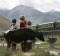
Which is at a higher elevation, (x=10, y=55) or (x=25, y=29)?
(x=25, y=29)

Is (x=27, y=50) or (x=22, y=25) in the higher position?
(x=22, y=25)

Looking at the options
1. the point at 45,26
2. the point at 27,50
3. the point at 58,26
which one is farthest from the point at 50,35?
the point at 27,50

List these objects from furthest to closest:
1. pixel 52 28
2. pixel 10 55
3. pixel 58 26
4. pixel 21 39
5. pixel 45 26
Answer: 1. pixel 45 26
2. pixel 52 28
3. pixel 58 26
4. pixel 21 39
5. pixel 10 55

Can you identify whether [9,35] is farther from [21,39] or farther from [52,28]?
[52,28]

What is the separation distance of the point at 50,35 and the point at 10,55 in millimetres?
25451

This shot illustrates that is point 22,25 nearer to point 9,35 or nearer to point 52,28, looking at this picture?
point 9,35

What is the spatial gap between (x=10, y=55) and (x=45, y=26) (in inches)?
967

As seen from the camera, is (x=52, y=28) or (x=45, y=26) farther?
(x=45, y=26)

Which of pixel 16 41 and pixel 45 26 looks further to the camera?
pixel 45 26

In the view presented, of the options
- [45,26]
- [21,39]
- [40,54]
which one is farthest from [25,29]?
[45,26]

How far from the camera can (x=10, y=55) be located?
57.8 ft

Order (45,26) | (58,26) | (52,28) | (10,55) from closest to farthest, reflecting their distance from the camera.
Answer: (10,55) < (58,26) < (52,28) < (45,26)

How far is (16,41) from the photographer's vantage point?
19047 millimetres

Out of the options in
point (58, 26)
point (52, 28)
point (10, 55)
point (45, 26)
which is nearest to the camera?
point (10, 55)
